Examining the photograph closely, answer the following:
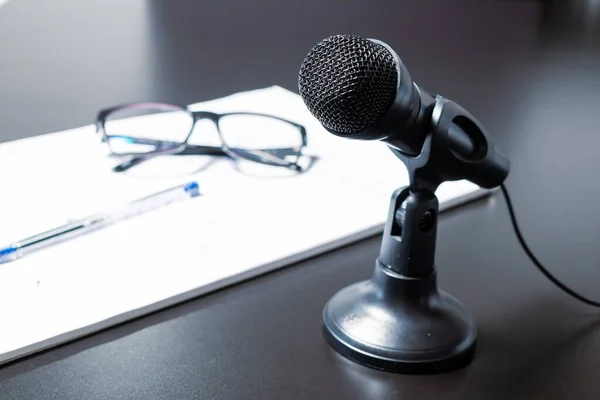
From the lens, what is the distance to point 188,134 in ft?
2.91

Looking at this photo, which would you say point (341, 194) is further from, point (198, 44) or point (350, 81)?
point (198, 44)

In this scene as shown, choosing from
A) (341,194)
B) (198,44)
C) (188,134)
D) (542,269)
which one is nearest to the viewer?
(542,269)

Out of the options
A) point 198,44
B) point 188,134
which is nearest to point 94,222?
point 188,134

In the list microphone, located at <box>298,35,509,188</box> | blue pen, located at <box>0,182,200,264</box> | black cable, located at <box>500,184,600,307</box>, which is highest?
microphone, located at <box>298,35,509,188</box>

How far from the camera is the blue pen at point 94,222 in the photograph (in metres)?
0.65

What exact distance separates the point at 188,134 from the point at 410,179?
0.42 meters

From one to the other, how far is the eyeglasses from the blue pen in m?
0.11

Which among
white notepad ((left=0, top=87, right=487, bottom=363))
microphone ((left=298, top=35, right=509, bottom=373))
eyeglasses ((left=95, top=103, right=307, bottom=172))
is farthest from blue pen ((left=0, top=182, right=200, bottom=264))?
microphone ((left=298, top=35, right=509, bottom=373))

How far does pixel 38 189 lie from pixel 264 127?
0.30m

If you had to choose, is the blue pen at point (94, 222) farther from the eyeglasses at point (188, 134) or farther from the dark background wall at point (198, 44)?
the dark background wall at point (198, 44)

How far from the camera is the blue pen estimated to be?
65cm

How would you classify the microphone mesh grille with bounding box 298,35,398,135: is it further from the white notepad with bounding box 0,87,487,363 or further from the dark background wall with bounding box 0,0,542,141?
the dark background wall with bounding box 0,0,542,141

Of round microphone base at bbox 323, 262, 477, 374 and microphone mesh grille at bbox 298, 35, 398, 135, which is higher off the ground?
microphone mesh grille at bbox 298, 35, 398, 135

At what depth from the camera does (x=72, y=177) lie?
819 millimetres
